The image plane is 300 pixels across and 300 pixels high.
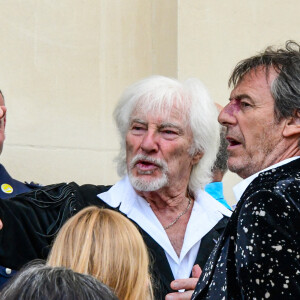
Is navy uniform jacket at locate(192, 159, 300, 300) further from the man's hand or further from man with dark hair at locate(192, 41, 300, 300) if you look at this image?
the man's hand

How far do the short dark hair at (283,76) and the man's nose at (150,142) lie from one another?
824mm

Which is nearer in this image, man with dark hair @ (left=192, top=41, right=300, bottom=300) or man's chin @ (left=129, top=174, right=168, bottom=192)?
man with dark hair @ (left=192, top=41, right=300, bottom=300)

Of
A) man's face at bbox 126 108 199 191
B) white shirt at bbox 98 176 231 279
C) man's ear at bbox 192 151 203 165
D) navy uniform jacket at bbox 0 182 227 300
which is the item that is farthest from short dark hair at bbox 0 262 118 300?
man's ear at bbox 192 151 203 165

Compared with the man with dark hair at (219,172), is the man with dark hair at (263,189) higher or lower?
higher

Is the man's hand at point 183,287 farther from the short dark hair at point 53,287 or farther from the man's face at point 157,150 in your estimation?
the short dark hair at point 53,287

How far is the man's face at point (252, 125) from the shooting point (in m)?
3.23

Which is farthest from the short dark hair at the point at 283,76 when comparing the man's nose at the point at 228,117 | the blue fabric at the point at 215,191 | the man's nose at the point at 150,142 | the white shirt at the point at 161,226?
the blue fabric at the point at 215,191

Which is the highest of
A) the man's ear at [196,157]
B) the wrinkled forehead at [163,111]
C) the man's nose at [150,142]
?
the wrinkled forehead at [163,111]

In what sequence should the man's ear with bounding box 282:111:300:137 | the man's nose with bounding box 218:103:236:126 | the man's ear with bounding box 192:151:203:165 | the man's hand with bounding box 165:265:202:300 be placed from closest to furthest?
the man's ear with bounding box 282:111:300:137
the man's nose with bounding box 218:103:236:126
the man's hand with bounding box 165:265:202:300
the man's ear with bounding box 192:151:203:165

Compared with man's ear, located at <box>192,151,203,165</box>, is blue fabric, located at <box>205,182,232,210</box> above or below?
below

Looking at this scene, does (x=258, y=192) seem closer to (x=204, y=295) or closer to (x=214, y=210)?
(x=204, y=295)

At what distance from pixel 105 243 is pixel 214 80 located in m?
3.08

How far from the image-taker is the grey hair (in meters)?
4.30

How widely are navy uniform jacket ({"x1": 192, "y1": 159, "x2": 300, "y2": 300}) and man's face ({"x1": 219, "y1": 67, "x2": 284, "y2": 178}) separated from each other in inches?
12.9
